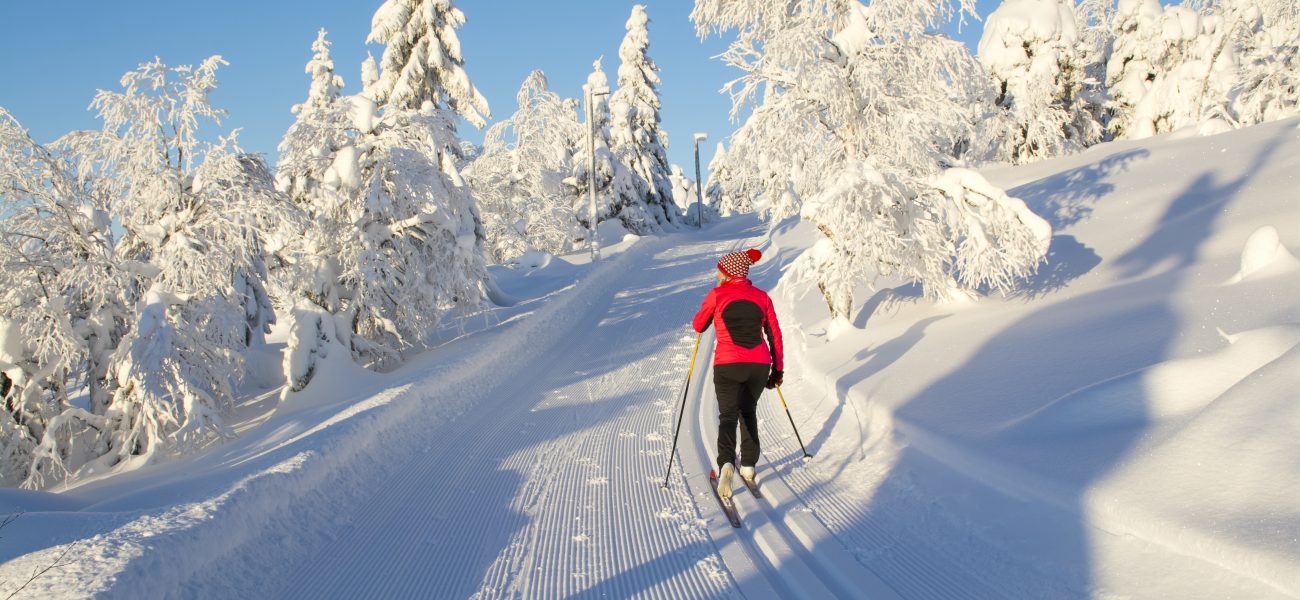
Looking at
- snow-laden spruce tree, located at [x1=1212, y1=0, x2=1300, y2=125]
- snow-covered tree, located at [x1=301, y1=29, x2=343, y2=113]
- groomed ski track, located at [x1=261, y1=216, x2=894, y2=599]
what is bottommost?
groomed ski track, located at [x1=261, y1=216, x2=894, y2=599]

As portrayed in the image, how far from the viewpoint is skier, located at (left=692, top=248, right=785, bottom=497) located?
16.5 feet

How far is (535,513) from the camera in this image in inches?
194

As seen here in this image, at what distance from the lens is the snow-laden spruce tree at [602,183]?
120ft

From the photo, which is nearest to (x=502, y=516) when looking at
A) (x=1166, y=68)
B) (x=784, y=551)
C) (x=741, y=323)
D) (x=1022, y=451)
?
(x=784, y=551)

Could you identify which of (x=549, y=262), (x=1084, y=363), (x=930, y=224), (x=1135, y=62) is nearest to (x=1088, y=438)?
(x=1084, y=363)

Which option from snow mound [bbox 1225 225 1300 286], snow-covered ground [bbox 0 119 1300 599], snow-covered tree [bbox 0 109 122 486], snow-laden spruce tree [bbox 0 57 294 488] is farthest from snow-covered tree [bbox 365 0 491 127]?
snow mound [bbox 1225 225 1300 286]

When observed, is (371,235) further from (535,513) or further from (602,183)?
(602,183)

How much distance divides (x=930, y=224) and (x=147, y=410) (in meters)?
10.3

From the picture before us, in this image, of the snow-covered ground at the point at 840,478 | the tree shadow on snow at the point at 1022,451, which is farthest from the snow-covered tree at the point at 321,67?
the tree shadow on snow at the point at 1022,451

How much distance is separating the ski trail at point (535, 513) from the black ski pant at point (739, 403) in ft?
1.72

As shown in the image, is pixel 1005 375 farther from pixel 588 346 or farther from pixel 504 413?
pixel 588 346

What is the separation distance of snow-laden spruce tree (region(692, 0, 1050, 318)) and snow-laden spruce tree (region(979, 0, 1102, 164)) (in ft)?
65.9

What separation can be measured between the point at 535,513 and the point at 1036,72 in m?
29.0

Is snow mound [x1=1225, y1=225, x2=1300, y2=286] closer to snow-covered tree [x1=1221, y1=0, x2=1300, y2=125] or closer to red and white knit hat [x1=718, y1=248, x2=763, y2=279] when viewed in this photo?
red and white knit hat [x1=718, y1=248, x2=763, y2=279]
